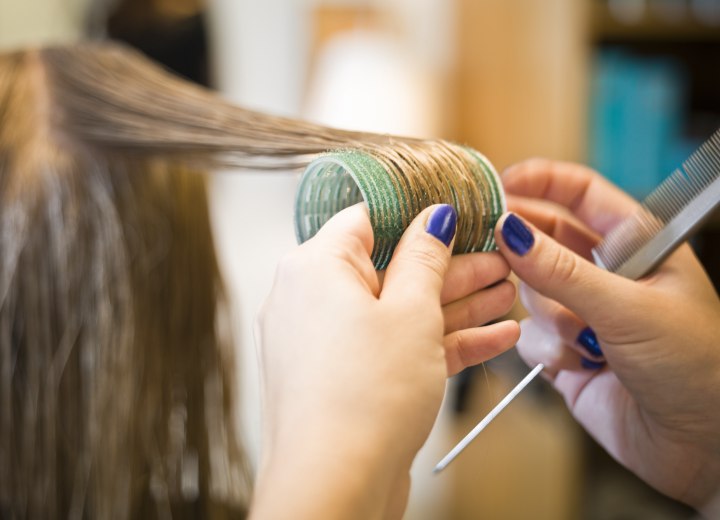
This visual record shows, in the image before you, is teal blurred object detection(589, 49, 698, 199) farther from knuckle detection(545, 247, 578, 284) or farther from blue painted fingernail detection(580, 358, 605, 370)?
knuckle detection(545, 247, 578, 284)

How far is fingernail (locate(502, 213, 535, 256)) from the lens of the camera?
50 centimetres

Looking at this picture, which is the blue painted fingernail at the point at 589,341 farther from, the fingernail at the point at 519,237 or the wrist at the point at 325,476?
the wrist at the point at 325,476

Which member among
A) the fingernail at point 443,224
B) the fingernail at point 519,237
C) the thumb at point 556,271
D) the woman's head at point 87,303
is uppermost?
the fingernail at point 443,224

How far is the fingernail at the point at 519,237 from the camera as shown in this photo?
19.7 inches

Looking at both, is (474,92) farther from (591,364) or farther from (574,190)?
(591,364)

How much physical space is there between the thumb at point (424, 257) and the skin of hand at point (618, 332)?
0.07 metres

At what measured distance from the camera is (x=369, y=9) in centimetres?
172

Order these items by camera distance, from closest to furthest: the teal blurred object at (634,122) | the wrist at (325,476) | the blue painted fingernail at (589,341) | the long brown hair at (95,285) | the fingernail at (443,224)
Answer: the wrist at (325,476) → the fingernail at (443,224) → the blue painted fingernail at (589,341) → the long brown hair at (95,285) → the teal blurred object at (634,122)

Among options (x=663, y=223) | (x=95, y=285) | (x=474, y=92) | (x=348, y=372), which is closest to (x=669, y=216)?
(x=663, y=223)

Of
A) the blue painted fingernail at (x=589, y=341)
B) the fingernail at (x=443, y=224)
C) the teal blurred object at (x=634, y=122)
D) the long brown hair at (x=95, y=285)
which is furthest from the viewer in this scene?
the teal blurred object at (x=634, y=122)

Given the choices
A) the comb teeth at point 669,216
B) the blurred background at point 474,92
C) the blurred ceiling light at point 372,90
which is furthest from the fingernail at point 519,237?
the blurred ceiling light at point 372,90

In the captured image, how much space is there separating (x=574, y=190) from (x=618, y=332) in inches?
8.4

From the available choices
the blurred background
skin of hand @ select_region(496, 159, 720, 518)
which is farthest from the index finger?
the blurred background

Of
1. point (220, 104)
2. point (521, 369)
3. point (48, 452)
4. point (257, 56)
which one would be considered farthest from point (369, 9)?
point (48, 452)
